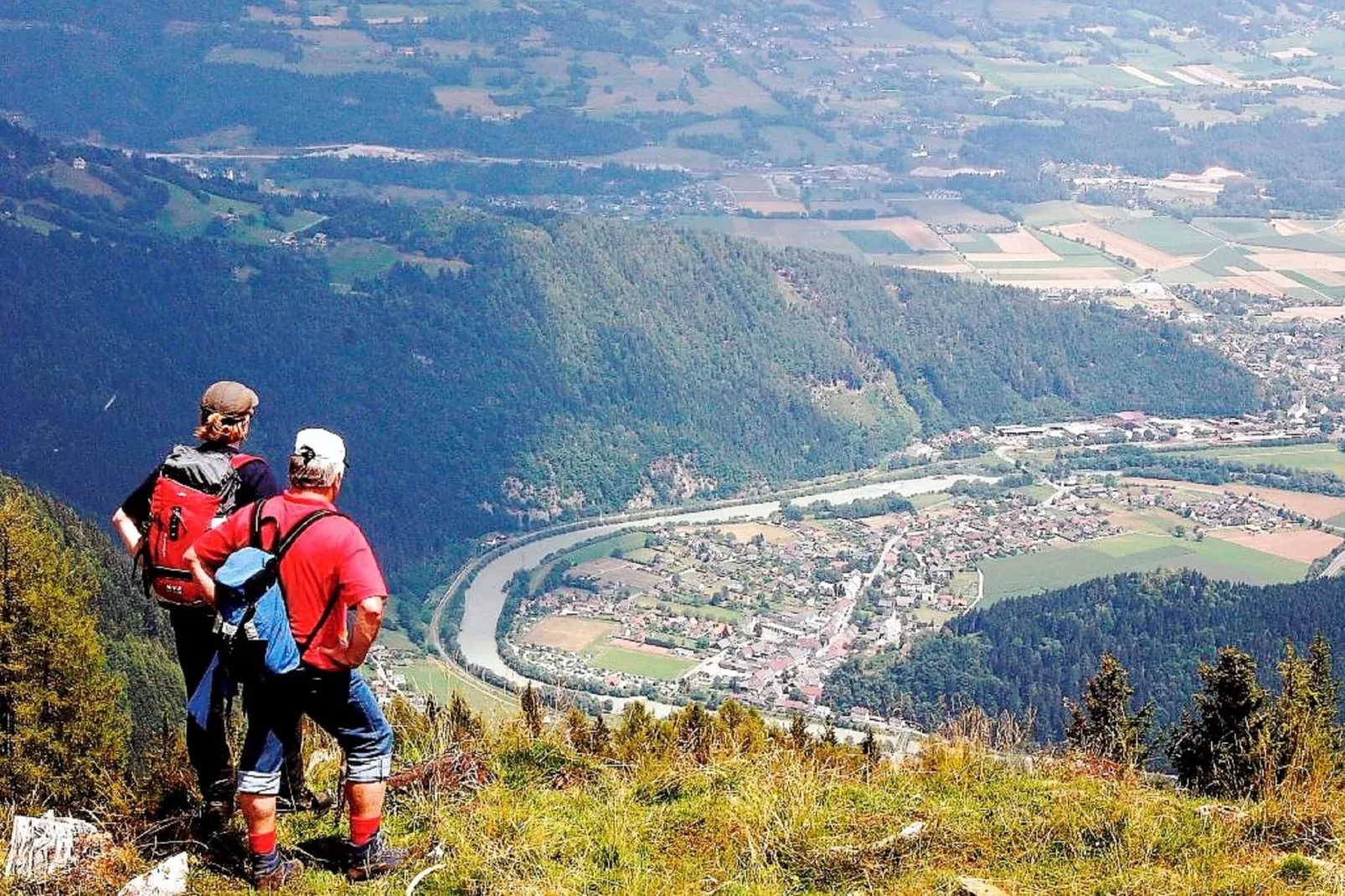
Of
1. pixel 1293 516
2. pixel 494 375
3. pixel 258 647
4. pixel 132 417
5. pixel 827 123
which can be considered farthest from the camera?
pixel 827 123

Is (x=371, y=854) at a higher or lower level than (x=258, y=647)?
lower

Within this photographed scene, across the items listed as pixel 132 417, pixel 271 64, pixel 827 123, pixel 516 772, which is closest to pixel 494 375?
pixel 132 417

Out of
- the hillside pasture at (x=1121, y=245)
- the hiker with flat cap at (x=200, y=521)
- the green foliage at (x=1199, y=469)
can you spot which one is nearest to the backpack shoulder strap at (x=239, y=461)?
the hiker with flat cap at (x=200, y=521)

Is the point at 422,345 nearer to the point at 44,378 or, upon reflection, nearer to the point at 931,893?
the point at 44,378

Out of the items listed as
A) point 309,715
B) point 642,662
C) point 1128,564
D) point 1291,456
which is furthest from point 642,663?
point 1291,456

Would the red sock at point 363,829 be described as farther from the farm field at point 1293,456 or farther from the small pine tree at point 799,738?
the farm field at point 1293,456

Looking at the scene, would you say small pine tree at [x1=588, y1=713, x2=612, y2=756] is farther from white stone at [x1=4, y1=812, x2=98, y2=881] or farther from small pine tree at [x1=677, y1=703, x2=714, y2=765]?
white stone at [x1=4, y1=812, x2=98, y2=881]
